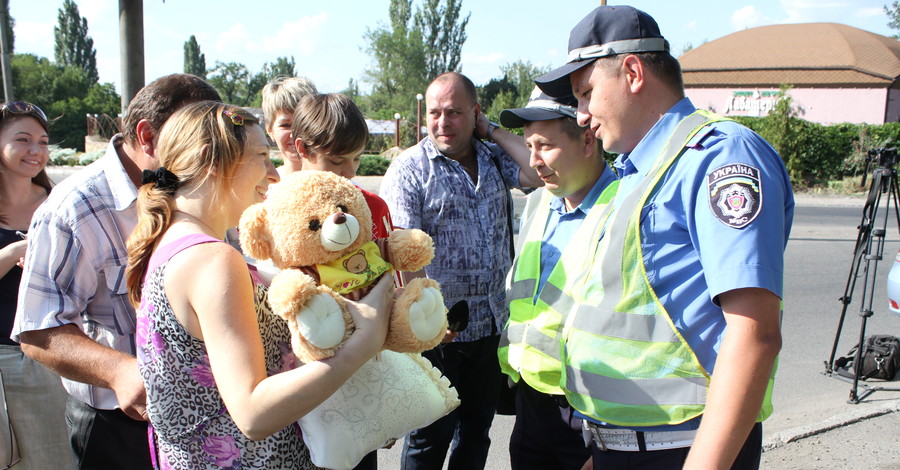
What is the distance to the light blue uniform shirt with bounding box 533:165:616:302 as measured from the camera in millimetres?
2572

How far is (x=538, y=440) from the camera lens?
259 cm

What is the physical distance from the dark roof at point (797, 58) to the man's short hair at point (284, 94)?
35421 millimetres

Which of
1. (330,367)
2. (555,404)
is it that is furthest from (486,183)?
(330,367)

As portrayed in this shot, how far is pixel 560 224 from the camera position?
272 centimetres

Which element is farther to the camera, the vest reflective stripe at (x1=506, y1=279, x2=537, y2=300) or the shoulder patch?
the vest reflective stripe at (x1=506, y1=279, x2=537, y2=300)

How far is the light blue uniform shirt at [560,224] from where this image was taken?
2.57m

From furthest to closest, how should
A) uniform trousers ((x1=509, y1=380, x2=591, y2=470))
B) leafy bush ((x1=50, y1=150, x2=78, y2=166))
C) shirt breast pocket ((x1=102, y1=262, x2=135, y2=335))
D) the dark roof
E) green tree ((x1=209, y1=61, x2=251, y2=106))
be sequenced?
green tree ((x1=209, y1=61, x2=251, y2=106))
the dark roof
leafy bush ((x1=50, y1=150, x2=78, y2=166))
uniform trousers ((x1=509, y1=380, x2=591, y2=470))
shirt breast pocket ((x1=102, y1=262, x2=135, y2=335))

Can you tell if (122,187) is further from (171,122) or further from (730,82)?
(730,82)

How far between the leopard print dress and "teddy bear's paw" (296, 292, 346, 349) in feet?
0.67

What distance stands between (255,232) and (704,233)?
Result: 44.1 inches

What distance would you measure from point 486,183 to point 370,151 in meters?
34.3

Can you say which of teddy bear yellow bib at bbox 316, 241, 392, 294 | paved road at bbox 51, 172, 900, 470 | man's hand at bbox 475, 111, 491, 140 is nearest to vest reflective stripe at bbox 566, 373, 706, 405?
teddy bear yellow bib at bbox 316, 241, 392, 294

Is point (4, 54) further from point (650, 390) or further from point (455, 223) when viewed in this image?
point (650, 390)

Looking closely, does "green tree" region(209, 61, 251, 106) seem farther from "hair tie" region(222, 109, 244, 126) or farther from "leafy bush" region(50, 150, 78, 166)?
"hair tie" region(222, 109, 244, 126)
